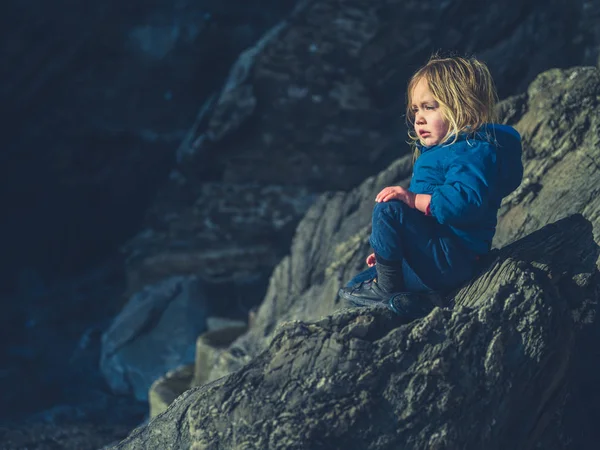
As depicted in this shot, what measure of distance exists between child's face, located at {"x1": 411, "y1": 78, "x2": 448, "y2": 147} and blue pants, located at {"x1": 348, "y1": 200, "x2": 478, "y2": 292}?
270mm

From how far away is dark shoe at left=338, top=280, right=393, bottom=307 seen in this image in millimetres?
2660

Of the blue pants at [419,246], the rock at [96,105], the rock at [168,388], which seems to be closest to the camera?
the blue pants at [419,246]

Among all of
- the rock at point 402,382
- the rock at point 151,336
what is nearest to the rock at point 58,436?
the rock at point 151,336

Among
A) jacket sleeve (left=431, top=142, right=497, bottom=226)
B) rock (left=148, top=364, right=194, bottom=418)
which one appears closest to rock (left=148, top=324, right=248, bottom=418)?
rock (left=148, top=364, right=194, bottom=418)

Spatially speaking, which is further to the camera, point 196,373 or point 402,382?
point 196,373

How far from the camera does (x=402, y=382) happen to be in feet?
7.66

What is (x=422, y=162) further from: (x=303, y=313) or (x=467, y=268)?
(x=303, y=313)

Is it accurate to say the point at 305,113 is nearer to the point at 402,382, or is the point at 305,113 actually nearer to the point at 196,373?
the point at 196,373

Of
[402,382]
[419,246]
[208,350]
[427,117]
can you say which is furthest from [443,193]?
[208,350]

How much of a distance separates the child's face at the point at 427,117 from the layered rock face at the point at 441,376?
44cm

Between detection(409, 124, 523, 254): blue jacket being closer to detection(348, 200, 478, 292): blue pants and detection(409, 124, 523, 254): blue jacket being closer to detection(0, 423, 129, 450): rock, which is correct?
detection(348, 200, 478, 292): blue pants

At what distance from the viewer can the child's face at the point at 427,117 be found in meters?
2.64

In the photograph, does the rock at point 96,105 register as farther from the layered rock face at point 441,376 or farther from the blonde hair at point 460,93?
the layered rock face at point 441,376

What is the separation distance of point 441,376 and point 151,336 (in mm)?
4453
